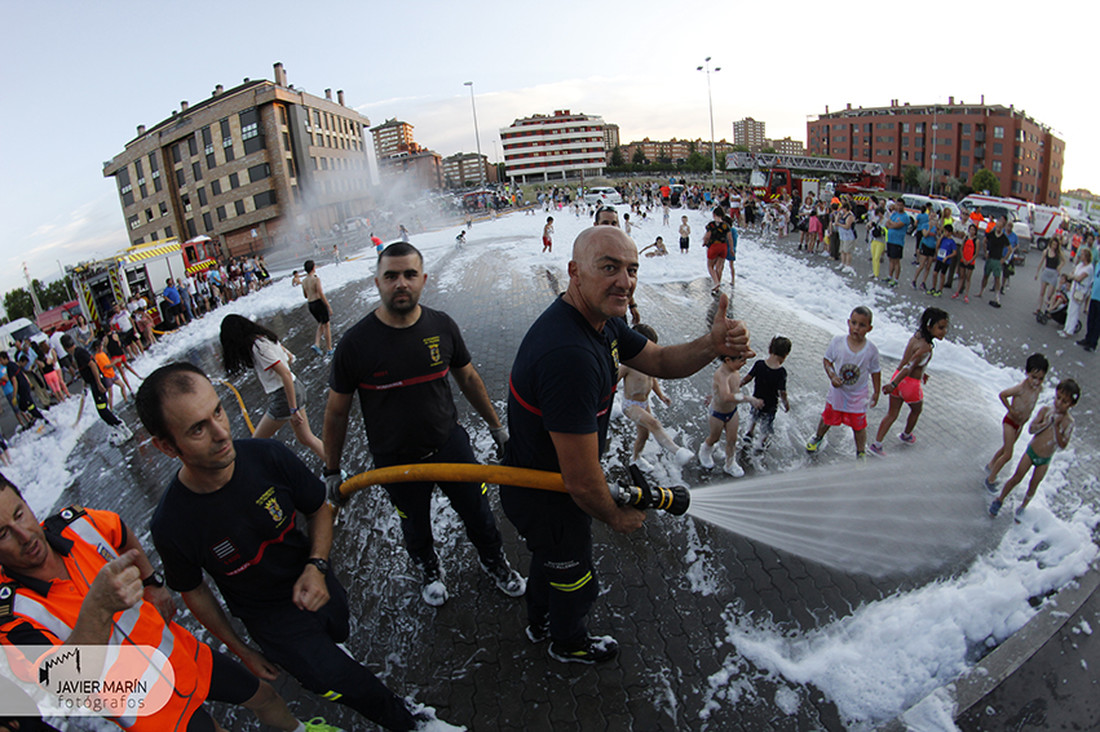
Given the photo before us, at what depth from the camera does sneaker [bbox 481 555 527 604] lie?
3945 mm

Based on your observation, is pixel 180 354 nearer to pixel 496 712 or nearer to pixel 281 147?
pixel 496 712

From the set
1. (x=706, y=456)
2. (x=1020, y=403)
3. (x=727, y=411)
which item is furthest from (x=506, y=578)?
(x=1020, y=403)

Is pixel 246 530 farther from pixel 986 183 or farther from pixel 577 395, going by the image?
pixel 986 183

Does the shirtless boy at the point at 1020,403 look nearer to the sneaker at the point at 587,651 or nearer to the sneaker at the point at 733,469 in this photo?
the sneaker at the point at 733,469

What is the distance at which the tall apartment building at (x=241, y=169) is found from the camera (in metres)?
50.8

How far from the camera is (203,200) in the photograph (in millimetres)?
54344

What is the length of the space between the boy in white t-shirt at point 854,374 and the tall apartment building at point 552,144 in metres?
118

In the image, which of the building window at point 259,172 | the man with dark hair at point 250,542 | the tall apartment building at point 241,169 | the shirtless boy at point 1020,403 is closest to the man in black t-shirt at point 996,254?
the shirtless boy at point 1020,403

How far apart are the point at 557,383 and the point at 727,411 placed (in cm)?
330

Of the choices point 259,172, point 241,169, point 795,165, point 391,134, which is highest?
point 391,134

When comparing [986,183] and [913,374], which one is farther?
[986,183]

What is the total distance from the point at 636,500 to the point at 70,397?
45.9 feet

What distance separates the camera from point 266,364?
5.14m

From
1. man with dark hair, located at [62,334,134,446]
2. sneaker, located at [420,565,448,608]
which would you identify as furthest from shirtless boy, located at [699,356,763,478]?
man with dark hair, located at [62,334,134,446]
